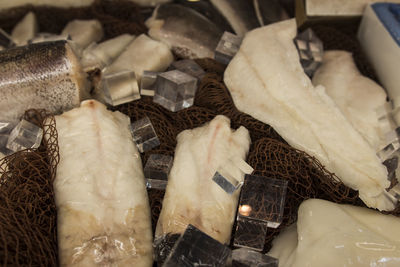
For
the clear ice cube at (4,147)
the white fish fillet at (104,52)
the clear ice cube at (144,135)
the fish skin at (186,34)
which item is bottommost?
the clear ice cube at (4,147)

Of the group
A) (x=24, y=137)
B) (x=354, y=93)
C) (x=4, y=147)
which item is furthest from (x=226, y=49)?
(x=4, y=147)

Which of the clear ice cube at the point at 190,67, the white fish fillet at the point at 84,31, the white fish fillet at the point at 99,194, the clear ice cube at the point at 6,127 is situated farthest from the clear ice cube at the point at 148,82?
the clear ice cube at the point at 6,127

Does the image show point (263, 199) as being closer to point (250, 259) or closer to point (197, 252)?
point (250, 259)

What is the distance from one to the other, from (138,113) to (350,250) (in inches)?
51.1

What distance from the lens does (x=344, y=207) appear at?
1.70 m

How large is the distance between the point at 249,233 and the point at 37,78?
1363 millimetres

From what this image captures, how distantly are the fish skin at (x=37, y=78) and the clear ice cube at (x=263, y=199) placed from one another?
109 cm

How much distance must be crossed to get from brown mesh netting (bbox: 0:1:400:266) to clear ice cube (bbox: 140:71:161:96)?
0.05 meters

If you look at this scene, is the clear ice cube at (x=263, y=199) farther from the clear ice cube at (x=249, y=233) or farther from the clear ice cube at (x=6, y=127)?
the clear ice cube at (x=6, y=127)

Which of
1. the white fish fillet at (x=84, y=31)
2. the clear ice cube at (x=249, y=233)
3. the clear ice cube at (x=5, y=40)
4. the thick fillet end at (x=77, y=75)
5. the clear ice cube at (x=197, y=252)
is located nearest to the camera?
the clear ice cube at (x=197, y=252)

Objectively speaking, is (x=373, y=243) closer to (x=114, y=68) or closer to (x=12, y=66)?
(x=114, y=68)

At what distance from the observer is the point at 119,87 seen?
203 centimetres

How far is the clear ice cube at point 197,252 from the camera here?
1.35m

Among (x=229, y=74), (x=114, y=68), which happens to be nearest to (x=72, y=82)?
(x=114, y=68)
